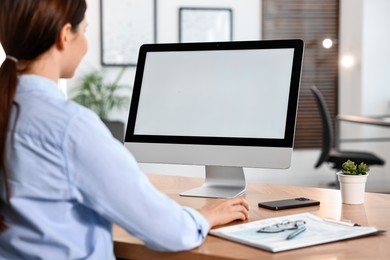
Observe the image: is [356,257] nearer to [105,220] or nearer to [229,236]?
[229,236]

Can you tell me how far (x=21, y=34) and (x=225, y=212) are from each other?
503 mm

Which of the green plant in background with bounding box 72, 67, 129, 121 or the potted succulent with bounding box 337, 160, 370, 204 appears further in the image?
the green plant in background with bounding box 72, 67, 129, 121

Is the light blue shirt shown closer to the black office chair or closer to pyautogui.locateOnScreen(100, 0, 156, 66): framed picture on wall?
the black office chair

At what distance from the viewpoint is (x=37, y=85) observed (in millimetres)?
1017

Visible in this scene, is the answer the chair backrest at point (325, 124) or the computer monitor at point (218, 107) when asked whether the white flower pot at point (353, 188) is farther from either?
the chair backrest at point (325, 124)

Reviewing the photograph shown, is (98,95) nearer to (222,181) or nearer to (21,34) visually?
(222,181)

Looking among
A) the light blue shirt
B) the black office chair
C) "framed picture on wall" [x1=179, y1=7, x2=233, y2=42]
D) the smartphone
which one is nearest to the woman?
the light blue shirt

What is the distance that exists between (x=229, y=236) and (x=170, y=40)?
13.3 ft

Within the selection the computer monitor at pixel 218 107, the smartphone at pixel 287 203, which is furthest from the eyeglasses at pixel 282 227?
the computer monitor at pixel 218 107

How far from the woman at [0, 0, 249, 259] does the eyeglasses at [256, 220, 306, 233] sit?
21 cm

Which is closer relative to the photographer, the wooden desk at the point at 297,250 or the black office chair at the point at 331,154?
the wooden desk at the point at 297,250

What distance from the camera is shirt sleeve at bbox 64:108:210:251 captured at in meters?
0.97

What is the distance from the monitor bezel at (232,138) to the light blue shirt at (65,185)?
0.53 meters

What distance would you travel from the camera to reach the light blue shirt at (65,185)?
97 cm
